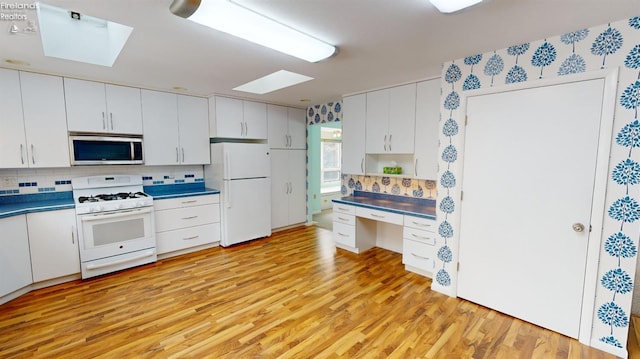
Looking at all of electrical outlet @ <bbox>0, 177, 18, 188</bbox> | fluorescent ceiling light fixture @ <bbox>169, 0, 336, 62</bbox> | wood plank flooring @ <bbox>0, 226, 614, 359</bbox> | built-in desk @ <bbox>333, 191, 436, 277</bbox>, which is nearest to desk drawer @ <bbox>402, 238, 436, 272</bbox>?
built-in desk @ <bbox>333, 191, 436, 277</bbox>

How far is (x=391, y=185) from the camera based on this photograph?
4.01m

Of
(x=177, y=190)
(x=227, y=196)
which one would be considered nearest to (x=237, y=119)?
(x=227, y=196)

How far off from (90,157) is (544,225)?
479 centimetres

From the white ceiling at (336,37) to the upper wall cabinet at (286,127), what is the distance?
58.3 inches

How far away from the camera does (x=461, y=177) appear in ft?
8.67

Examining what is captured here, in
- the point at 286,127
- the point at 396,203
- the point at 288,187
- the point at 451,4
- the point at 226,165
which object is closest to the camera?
the point at 451,4

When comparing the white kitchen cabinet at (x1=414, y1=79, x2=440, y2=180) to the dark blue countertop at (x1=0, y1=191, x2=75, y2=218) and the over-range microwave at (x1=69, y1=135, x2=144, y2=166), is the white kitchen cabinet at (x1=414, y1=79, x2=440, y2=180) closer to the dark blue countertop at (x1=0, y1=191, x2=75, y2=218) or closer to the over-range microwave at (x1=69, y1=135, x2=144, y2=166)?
the over-range microwave at (x1=69, y1=135, x2=144, y2=166)

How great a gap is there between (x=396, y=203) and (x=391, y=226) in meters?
0.44

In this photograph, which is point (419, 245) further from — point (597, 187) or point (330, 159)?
point (330, 159)

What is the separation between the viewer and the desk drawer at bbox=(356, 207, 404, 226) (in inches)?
131

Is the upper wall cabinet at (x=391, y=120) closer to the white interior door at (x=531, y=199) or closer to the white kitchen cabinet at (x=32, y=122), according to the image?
the white interior door at (x=531, y=199)

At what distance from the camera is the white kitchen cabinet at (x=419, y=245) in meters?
3.05

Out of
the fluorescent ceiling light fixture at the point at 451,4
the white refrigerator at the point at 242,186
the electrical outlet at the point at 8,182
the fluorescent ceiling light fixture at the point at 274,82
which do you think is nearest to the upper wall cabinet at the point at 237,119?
the white refrigerator at the point at 242,186

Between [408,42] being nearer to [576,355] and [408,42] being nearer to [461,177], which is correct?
[461,177]
